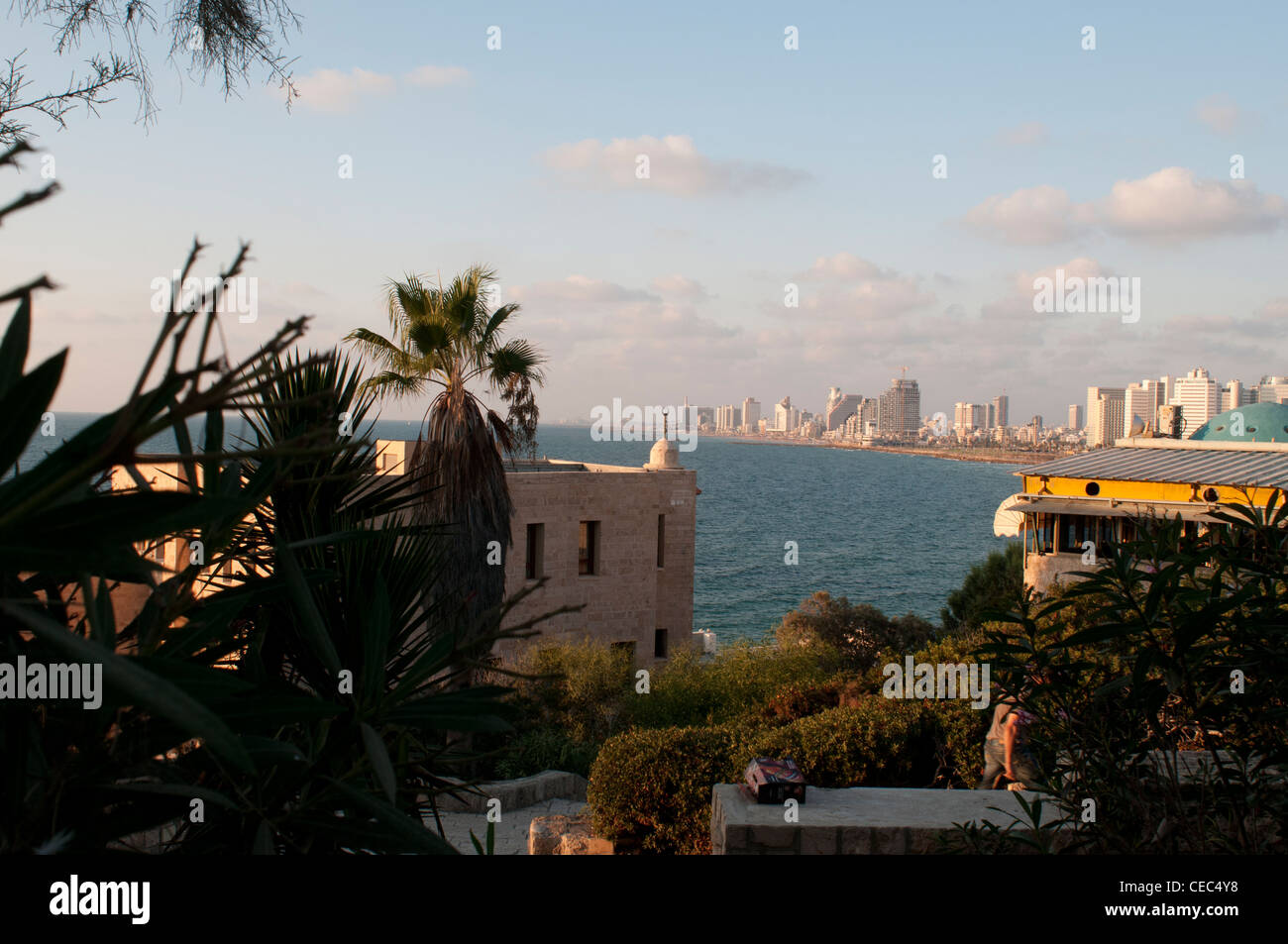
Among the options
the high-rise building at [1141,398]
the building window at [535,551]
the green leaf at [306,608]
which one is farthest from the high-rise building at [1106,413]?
the green leaf at [306,608]

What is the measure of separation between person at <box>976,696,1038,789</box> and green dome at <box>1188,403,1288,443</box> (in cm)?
2894

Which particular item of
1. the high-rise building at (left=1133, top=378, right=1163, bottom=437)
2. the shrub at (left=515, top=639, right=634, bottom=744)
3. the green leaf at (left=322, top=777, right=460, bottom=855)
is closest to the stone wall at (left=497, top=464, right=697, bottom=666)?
the shrub at (left=515, top=639, right=634, bottom=744)

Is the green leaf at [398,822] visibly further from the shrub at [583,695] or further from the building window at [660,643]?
the building window at [660,643]

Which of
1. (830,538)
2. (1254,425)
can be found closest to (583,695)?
(1254,425)

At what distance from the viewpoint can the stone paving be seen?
35.9 feet

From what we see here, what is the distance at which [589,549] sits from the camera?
25.0 metres

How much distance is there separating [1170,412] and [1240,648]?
2937 cm

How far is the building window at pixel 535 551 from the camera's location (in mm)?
23828

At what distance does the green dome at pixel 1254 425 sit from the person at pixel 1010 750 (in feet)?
94.9

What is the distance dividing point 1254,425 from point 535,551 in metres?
23.9

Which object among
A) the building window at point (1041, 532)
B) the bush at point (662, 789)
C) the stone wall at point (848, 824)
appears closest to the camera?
the stone wall at point (848, 824)

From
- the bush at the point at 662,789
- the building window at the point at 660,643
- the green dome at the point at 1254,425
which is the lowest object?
the building window at the point at 660,643

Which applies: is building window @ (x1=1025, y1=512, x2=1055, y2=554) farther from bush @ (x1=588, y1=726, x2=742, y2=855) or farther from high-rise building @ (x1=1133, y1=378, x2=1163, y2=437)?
high-rise building @ (x1=1133, y1=378, x2=1163, y2=437)
